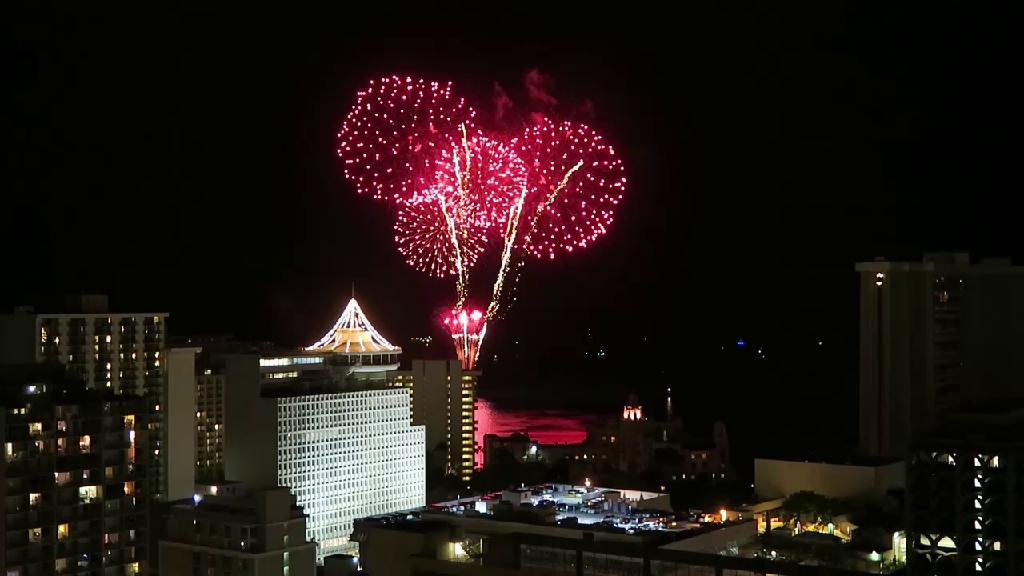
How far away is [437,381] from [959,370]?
417 inches

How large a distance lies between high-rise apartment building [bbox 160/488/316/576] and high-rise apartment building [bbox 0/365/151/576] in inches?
41.6

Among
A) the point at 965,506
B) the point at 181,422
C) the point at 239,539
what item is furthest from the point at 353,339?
the point at 965,506

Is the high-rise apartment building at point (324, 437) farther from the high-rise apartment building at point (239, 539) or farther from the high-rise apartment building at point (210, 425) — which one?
the high-rise apartment building at point (239, 539)

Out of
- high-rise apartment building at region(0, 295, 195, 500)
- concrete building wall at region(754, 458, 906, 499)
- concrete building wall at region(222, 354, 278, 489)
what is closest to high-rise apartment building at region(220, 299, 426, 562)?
concrete building wall at region(222, 354, 278, 489)

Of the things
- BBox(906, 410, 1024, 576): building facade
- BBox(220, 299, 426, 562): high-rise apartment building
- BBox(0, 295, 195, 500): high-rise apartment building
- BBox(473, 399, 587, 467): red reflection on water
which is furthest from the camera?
BBox(473, 399, 587, 467): red reflection on water

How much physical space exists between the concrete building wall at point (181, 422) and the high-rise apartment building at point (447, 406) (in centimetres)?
483

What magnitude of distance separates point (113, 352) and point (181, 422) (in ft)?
5.32

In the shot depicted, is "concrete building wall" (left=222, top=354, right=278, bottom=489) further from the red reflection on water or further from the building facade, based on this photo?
the building facade

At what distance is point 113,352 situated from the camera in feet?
74.3

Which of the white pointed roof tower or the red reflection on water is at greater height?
the white pointed roof tower

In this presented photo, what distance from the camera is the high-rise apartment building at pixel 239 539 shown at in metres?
11.5

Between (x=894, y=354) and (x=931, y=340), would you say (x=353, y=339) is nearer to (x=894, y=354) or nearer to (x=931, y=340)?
(x=894, y=354)

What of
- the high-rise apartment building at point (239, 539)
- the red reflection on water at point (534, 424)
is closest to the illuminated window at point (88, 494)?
the high-rise apartment building at point (239, 539)

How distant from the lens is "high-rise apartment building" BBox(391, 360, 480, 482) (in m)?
26.9
